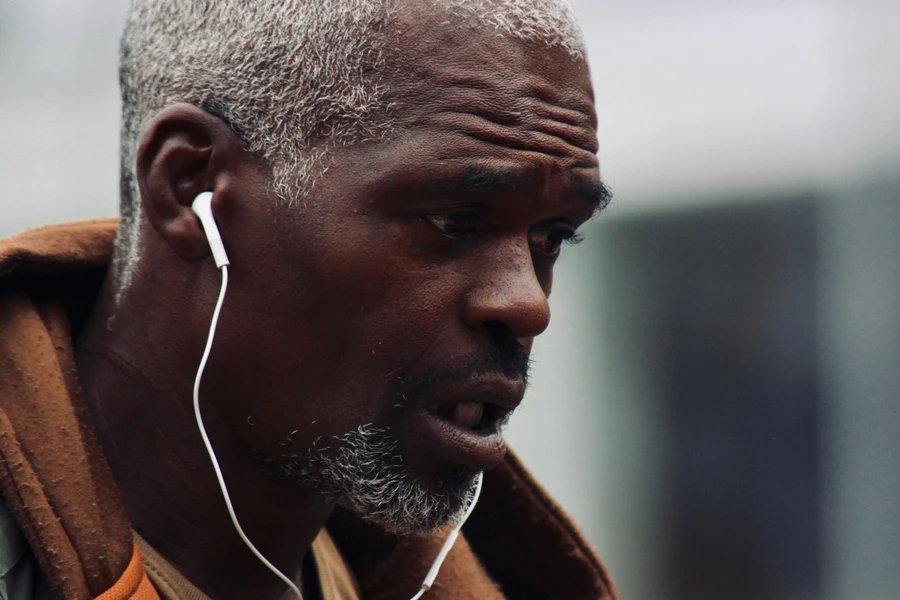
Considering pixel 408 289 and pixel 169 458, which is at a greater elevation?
pixel 408 289

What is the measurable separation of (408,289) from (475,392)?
0.57ft

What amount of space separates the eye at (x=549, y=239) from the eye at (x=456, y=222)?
11 centimetres

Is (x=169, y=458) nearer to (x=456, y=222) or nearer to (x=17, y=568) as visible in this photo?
(x=17, y=568)

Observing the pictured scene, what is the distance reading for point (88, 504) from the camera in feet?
5.33

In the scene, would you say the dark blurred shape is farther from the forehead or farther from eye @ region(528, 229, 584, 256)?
the forehead

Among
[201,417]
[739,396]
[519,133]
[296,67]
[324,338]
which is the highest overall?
[296,67]

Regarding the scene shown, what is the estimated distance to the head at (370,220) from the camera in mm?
1694

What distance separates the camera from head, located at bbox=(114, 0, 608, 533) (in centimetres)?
169

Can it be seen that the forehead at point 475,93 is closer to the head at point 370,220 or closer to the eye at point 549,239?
the head at point 370,220

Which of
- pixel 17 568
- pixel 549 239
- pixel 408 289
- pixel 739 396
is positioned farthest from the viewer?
pixel 739 396

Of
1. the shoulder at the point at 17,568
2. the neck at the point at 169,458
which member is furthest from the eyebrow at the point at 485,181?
the shoulder at the point at 17,568

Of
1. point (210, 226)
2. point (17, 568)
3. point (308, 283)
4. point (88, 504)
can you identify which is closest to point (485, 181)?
point (308, 283)

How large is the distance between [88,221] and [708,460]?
1818mm

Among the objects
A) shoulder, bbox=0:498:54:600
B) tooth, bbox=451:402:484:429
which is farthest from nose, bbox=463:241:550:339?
shoulder, bbox=0:498:54:600
